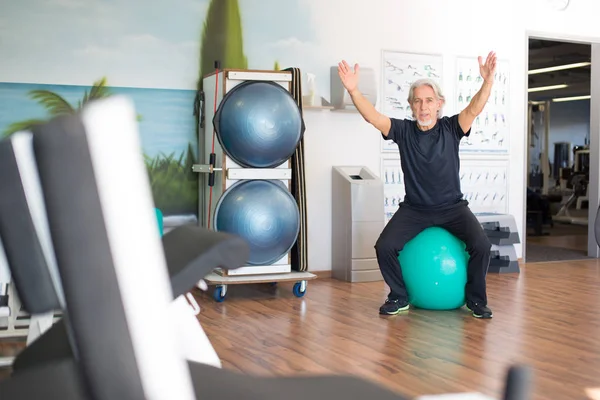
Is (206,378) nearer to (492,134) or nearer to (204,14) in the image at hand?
(204,14)

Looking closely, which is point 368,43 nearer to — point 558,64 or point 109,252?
point 109,252

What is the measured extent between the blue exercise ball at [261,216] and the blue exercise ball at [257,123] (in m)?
0.20

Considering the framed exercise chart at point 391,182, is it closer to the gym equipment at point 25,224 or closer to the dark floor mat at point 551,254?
the dark floor mat at point 551,254

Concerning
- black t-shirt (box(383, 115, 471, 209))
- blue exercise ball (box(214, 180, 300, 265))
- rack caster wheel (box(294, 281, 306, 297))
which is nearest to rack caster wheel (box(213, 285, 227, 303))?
blue exercise ball (box(214, 180, 300, 265))

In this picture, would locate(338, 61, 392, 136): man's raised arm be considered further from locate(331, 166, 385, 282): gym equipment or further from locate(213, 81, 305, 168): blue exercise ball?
locate(331, 166, 385, 282): gym equipment

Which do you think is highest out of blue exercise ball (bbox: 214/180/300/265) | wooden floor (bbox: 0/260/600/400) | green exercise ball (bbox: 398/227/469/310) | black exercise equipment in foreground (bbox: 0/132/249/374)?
black exercise equipment in foreground (bbox: 0/132/249/374)

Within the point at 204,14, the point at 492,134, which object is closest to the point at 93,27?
the point at 204,14

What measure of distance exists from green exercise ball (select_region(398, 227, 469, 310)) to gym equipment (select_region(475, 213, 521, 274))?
183 centimetres

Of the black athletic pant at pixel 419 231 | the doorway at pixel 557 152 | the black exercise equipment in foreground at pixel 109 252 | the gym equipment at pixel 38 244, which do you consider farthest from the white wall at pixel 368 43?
the black exercise equipment in foreground at pixel 109 252

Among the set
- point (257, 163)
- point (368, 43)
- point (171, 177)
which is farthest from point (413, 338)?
point (368, 43)

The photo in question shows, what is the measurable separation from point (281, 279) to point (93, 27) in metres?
2.18

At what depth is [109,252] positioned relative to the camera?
564 mm

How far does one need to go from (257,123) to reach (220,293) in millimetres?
1120

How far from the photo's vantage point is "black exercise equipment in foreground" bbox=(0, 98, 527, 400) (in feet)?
1.81
